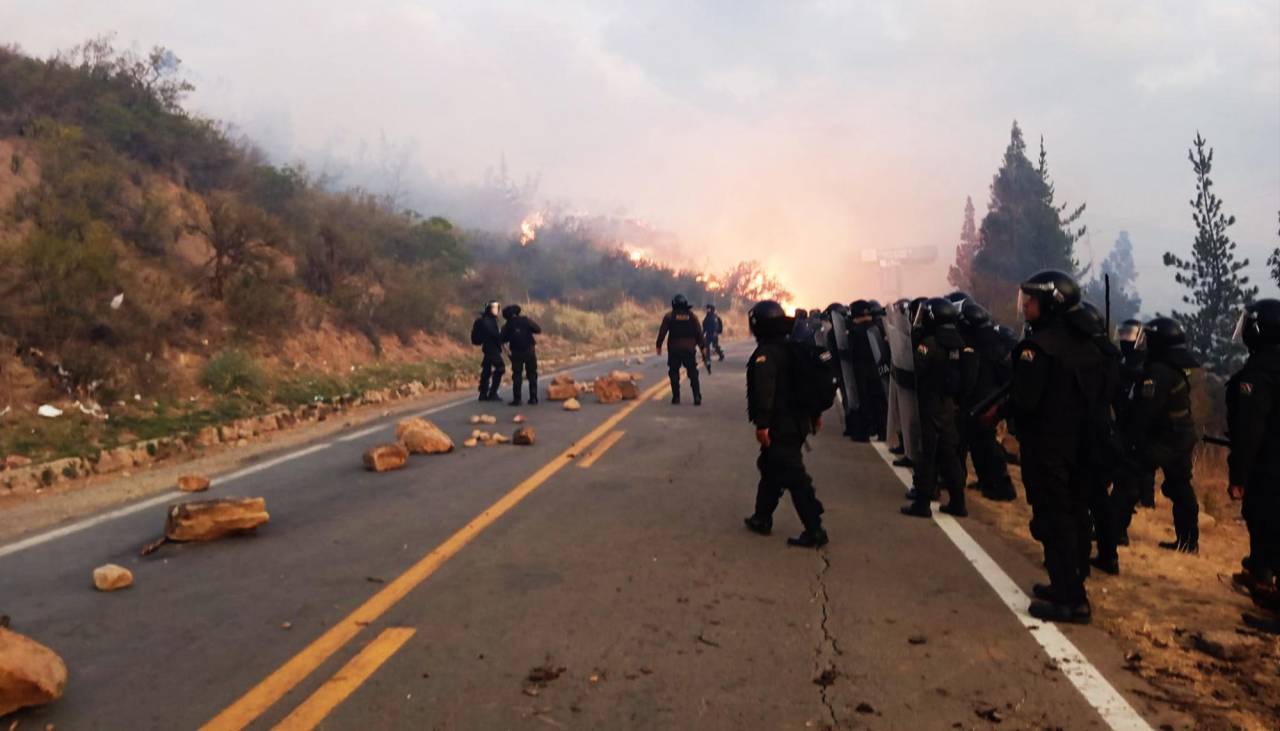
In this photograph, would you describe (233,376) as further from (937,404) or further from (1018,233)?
(1018,233)

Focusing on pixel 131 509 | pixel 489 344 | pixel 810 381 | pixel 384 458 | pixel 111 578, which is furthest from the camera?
pixel 489 344

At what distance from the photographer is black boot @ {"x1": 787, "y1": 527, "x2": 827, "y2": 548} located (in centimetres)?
637

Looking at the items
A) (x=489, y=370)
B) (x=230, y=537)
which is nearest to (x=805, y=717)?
(x=230, y=537)

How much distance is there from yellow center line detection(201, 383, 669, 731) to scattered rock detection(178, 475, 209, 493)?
118 inches

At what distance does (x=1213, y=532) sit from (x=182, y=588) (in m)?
8.20

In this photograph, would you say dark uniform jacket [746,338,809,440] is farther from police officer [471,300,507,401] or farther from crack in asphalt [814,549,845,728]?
police officer [471,300,507,401]

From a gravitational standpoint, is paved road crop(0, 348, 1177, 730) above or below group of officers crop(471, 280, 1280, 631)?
below

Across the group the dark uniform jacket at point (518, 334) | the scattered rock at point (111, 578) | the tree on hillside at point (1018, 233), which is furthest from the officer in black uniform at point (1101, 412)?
the tree on hillside at point (1018, 233)

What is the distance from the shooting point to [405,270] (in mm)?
28016

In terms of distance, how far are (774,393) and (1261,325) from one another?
2846mm

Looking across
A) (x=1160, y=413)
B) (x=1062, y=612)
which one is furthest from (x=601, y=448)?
(x=1062, y=612)

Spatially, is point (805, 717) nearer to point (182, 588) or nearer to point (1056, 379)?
point (1056, 379)

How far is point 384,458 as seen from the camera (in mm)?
9391

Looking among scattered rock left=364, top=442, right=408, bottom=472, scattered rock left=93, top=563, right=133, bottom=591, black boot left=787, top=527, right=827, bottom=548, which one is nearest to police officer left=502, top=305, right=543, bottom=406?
scattered rock left=364, top=442, right=408, bottom=472
